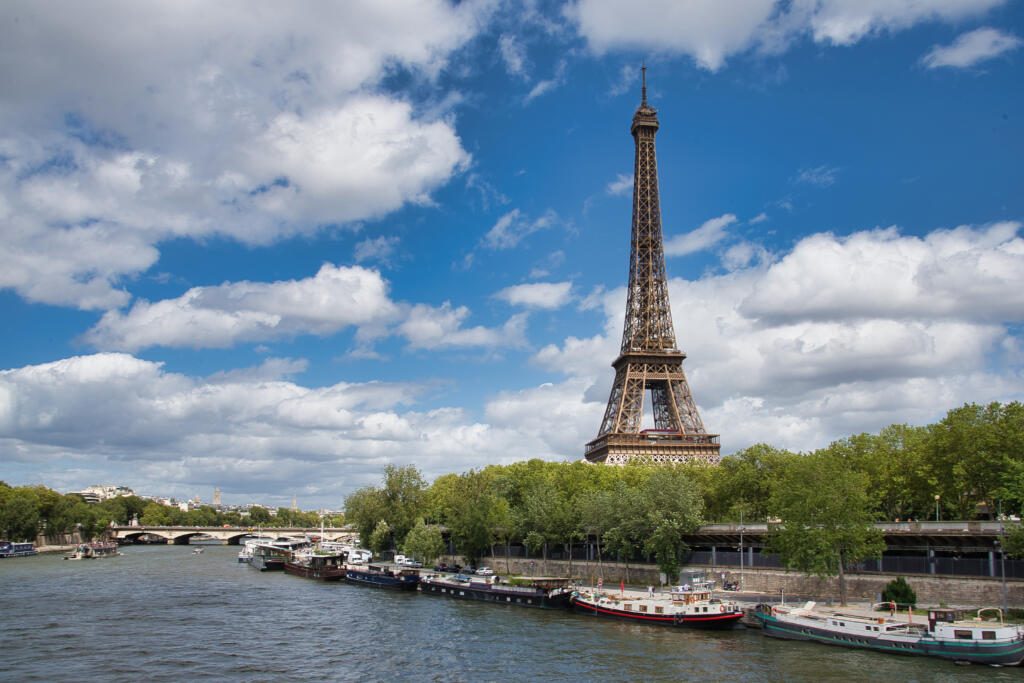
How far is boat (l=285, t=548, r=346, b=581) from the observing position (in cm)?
10900

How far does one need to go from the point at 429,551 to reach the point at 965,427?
63541 millimetres

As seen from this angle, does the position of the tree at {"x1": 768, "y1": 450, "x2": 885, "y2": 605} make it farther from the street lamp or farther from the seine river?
the seine river

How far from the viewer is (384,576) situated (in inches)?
3743

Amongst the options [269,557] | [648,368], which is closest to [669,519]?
[648,368]

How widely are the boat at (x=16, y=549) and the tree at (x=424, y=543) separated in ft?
271

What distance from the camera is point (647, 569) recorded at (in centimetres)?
8538

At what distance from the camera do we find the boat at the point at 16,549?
475 feet

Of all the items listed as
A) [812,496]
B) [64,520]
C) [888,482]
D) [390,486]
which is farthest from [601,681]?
[64,520]

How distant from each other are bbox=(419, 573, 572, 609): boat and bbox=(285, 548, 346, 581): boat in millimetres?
22538

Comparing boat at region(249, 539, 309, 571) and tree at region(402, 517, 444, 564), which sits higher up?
tree at region(402, 517, 444, 564)

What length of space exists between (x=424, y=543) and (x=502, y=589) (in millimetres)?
29727

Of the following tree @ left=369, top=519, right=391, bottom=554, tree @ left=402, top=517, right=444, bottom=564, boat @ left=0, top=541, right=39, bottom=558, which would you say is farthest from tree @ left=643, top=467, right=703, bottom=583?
boat @ left=0, top=541, right=39, bottom=558

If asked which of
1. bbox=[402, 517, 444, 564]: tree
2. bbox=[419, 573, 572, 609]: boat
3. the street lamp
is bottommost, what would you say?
bbox=[419, 573, 572, 609]: boat

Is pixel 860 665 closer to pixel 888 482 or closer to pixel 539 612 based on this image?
pixel 539 612
